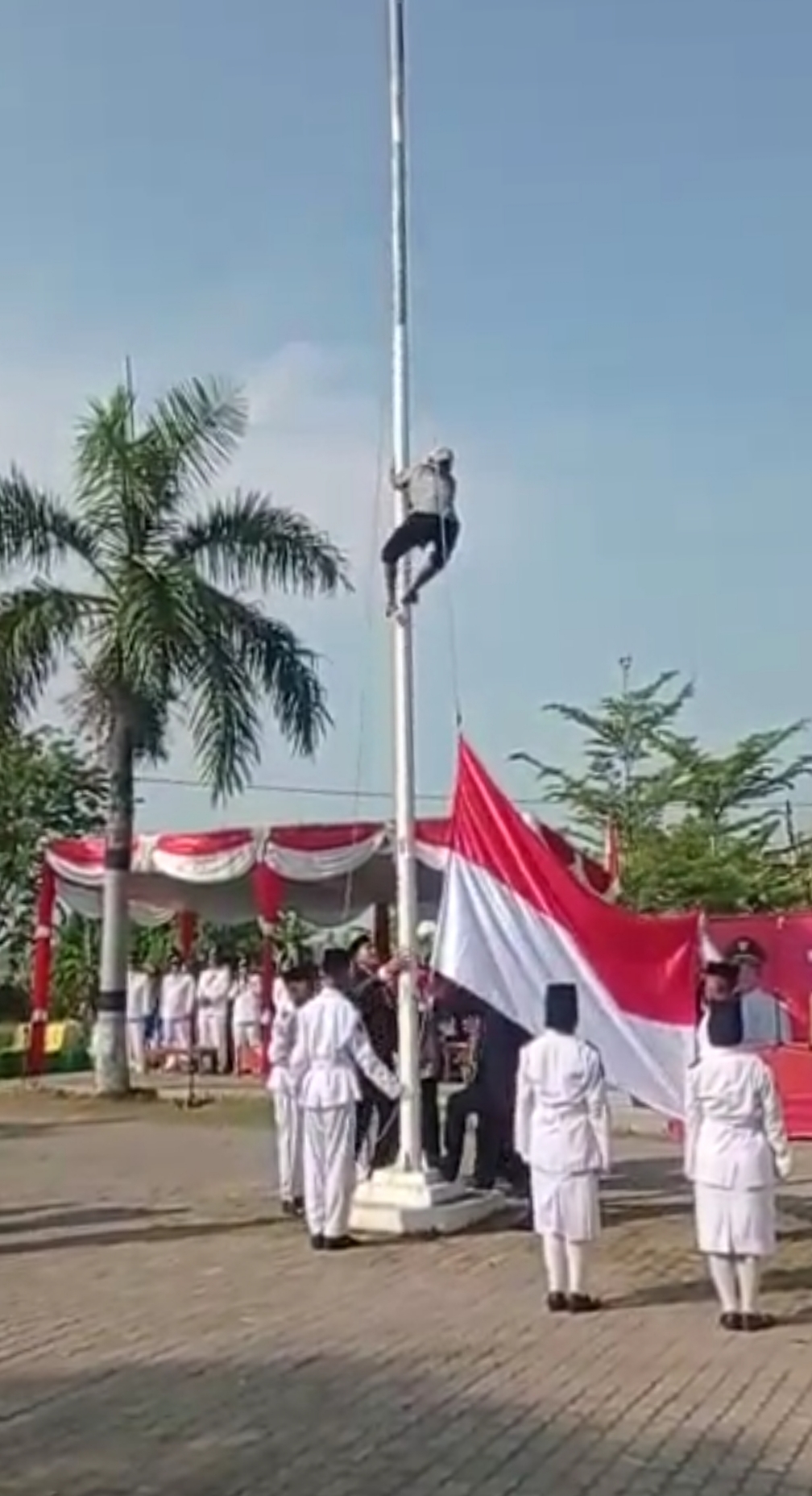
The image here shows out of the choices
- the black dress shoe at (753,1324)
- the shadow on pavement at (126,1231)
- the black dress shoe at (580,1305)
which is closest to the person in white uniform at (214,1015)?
the shadow on pavement at (126,1231)

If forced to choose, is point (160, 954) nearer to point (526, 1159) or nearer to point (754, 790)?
point (754, 790)

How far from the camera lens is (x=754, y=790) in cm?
4056

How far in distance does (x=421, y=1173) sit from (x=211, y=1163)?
537 centimetres

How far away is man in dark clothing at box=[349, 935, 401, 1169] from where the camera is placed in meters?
→ 13.9

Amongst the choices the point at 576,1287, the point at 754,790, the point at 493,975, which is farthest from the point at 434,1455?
the point at 754,790

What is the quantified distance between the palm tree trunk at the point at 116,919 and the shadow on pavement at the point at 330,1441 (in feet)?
53.4

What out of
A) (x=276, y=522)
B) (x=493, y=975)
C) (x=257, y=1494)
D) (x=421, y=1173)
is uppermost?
(x=276, y=522)

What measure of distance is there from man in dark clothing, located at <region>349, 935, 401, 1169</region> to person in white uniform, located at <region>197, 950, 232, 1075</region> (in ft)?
57.9

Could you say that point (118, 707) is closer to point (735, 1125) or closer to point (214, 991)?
point (214, 991)

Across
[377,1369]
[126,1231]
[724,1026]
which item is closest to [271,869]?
[126,1231]

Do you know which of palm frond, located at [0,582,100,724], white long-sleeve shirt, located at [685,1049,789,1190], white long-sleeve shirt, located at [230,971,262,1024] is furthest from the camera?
white long-sleeve shirt, located at [230,971,262,1024]

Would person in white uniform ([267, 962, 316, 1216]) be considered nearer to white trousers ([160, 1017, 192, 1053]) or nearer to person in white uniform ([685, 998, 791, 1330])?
person in white uniform ([685, 998, 791, 1330])

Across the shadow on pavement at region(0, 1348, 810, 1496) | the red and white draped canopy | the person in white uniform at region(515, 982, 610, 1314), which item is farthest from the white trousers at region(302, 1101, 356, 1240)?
the red and white draped canopy

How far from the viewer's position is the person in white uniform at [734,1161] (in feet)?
32.0
